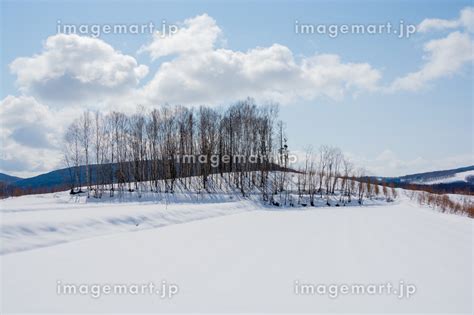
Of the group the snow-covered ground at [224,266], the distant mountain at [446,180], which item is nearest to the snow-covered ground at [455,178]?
the distant mountain at [446,180]

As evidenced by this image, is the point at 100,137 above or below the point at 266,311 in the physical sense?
above

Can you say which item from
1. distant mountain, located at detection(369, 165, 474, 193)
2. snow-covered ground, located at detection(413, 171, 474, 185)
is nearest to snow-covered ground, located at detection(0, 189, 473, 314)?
distant mountain, located at detection(369, 165, 474, 193)

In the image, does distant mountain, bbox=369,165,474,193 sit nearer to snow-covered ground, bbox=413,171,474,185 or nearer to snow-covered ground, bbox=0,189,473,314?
snow-covered ground, bbox=413,171,474,185

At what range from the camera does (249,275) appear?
6031mm

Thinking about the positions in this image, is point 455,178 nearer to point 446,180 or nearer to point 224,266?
point 446,180

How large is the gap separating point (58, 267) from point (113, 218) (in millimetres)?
5623

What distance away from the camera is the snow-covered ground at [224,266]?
4.75 m

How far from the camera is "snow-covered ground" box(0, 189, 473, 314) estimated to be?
475cm

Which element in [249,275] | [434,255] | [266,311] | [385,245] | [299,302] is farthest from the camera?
[385,245]

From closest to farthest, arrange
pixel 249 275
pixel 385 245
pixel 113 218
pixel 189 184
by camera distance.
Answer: pixel 249 275 → pixel 385 245 → pixel 113 218 → pixel 189 184

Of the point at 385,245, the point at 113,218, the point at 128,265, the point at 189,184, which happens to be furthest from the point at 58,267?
the point at 189,184

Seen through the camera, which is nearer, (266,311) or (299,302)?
(266,311)

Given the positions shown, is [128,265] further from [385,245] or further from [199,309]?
[385,245]

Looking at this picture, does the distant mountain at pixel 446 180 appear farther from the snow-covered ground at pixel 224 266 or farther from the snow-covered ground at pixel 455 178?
the snow-covered ground at pixel 224 266
